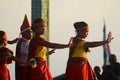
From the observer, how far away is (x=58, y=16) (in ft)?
25.9

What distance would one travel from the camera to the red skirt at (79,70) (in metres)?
5.98

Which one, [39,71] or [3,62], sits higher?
[3,62]

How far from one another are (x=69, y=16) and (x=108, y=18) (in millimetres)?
1215

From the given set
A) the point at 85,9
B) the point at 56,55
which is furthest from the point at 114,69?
the point at 85,9

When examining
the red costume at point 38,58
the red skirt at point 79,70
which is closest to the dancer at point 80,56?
the red skirt at point 79,70

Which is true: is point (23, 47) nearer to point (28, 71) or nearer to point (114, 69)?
point (28, 71)

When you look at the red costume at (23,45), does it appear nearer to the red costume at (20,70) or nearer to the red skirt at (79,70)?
the red costume at (20,70)

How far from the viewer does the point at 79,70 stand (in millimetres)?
5988

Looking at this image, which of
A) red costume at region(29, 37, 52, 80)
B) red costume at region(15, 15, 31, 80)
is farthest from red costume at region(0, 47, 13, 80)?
red costume at region(15, 15, 31, 80)

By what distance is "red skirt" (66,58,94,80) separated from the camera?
5.98m

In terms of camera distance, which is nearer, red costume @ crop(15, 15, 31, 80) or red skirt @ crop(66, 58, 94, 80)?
red skirt @ crop(66, 58, 94, 80)

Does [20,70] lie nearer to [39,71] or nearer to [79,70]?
[39,71]

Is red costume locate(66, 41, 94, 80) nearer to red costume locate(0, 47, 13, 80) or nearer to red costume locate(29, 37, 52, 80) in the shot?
red costume locate(29, 37, 52, 80)

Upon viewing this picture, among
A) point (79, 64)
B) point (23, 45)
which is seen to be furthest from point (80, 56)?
point (23, 45)
